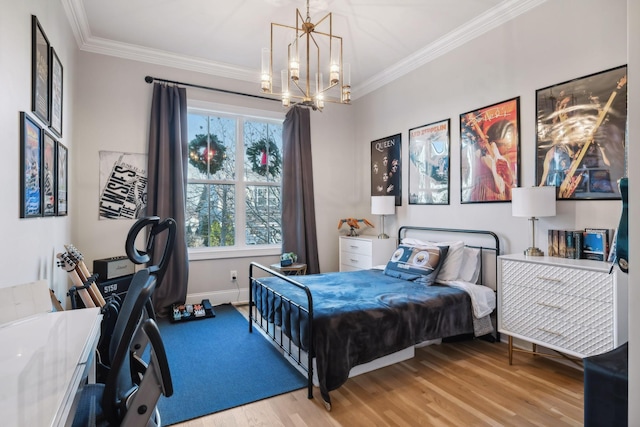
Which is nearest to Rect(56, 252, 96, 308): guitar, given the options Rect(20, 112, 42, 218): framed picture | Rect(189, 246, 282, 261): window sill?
Rect(20, 112, 42, 218): framed picture

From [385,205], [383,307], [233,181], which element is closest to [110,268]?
[233,181]

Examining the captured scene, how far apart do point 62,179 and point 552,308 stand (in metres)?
3.75

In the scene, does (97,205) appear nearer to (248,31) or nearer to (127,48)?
(127,48)

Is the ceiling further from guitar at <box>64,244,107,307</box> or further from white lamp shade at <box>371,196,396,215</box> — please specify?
guitar at <box>64,244,107,307</box>

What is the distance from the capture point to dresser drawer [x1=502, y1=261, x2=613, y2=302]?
1.99 meters

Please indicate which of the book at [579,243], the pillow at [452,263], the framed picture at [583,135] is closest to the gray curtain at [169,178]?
the pillow at [452,263]

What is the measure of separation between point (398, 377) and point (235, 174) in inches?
121

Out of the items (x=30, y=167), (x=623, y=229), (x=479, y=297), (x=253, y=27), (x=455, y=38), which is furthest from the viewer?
(x=455, y=38)

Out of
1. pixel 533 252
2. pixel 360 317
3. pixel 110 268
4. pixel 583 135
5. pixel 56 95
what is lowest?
pixel 360 317

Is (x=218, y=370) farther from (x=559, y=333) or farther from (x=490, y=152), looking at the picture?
(x=490, y=152)

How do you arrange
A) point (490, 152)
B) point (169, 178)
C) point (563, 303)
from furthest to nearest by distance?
point (169, 178) < point (490, 152) < point (563, 303)

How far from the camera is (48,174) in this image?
2.21 metres

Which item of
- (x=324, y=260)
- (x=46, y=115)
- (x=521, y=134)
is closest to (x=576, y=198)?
(x=521, y=134)

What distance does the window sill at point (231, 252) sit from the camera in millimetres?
4043
